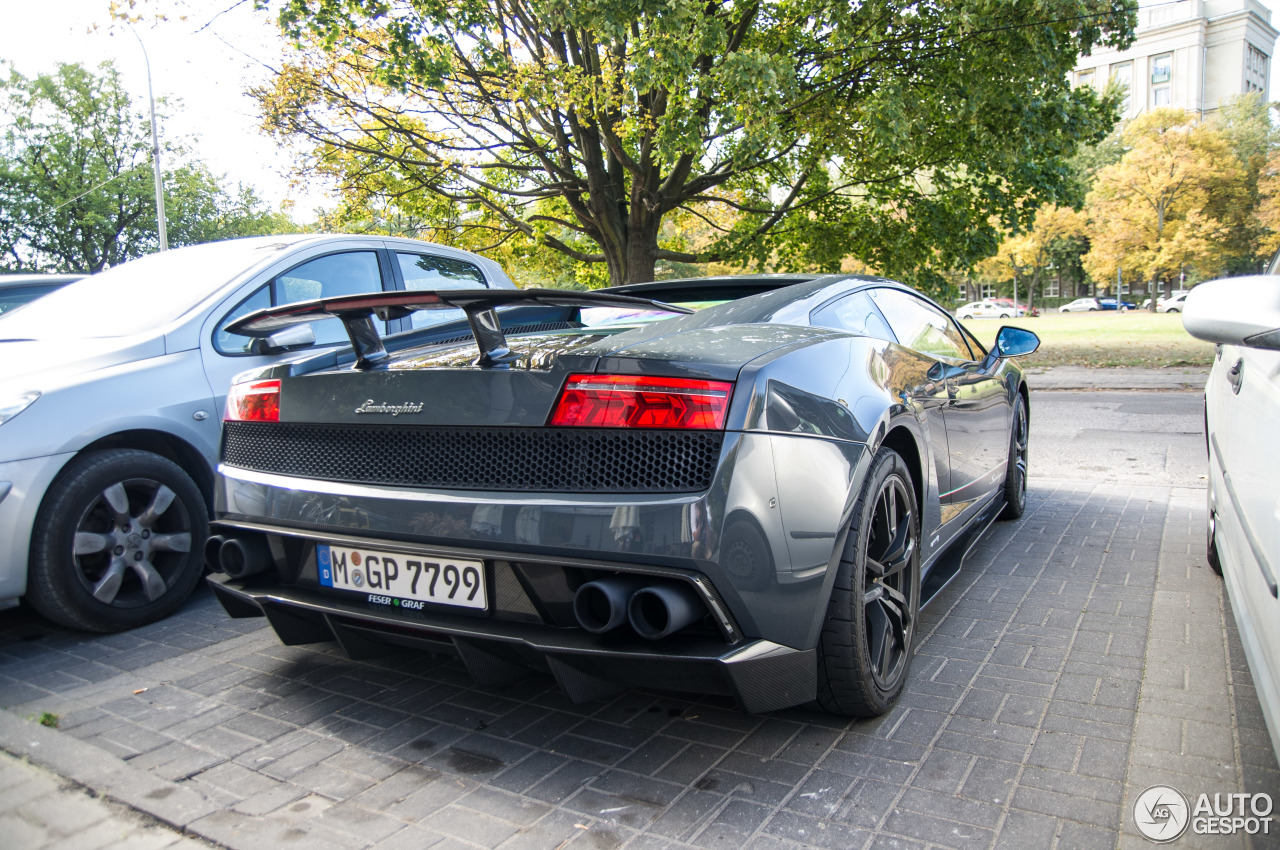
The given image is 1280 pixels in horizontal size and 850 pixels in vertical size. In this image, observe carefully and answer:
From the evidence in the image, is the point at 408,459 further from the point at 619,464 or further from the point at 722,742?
the point at 722,742

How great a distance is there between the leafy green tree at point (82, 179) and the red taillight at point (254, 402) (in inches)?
1427

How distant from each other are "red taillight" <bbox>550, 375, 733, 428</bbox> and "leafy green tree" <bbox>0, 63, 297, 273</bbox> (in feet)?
123

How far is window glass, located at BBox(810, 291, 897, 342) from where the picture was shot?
3049 millimetres

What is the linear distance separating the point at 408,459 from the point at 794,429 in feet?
3.51

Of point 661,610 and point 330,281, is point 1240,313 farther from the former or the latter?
point 330,281

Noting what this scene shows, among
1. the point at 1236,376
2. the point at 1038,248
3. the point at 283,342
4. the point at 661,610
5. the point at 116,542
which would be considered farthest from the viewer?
the point at 1038,248

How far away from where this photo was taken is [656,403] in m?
2.13

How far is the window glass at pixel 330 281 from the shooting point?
14.5 ft

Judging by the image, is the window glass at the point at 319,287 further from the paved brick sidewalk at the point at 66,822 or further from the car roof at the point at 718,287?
the paved brick sidewalk at the point at 66,822

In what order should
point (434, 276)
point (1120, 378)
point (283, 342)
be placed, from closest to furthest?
point (283, 342) < point (434, 276) < point (1120, 378)

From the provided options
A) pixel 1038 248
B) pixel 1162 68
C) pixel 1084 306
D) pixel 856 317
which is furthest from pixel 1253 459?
pixel 1162 68

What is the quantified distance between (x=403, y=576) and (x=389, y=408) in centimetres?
47

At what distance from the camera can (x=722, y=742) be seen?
2.52 metres

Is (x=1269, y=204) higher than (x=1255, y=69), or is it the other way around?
(x=1255, y=69)
